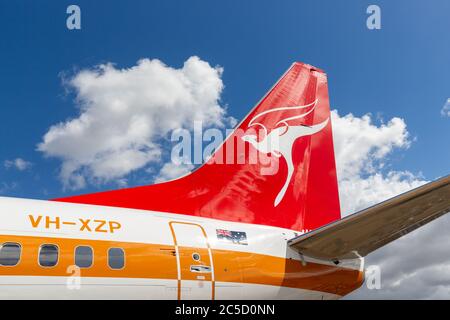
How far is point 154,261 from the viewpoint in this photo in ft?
20.4

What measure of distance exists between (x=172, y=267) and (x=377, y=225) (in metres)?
3.13

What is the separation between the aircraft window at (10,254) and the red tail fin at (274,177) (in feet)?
5.53

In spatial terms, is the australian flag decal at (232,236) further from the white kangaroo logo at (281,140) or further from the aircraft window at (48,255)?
the aircraft window at (48,255)

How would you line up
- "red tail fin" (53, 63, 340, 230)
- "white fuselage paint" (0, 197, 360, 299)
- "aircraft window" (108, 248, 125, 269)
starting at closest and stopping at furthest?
"white fuselage paint" (0, 197, 360, 299)
"aircraft window" (108, 248, 125, 269)
"red tail fin" (53, 63, 340, 230)

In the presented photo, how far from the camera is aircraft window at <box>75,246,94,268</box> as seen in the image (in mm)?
5691

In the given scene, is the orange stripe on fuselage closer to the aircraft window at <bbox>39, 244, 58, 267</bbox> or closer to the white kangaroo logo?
the aircraft window at <bbox>39, 244, 58, 267</bbox>

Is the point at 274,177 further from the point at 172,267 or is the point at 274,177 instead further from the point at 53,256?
the point at 53,256

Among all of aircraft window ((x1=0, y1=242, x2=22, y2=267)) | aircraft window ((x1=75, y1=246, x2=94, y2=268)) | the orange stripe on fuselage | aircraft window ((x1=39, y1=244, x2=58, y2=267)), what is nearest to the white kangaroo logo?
the orange stripe on fuselage

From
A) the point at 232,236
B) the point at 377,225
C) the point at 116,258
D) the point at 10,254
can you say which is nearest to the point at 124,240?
the point at 116,258

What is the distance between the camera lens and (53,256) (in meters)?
5.55

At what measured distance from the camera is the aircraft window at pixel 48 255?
18.0 ft

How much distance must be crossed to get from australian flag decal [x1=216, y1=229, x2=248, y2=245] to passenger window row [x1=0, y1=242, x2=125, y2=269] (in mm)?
1744
